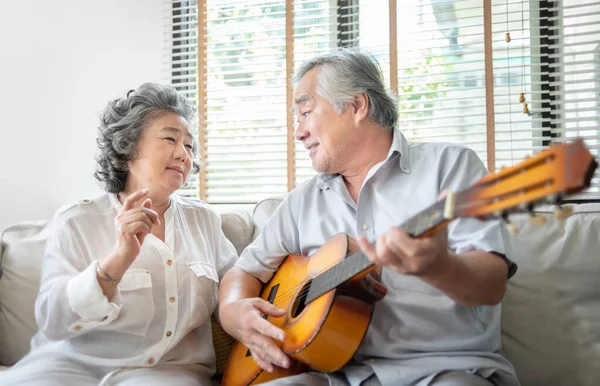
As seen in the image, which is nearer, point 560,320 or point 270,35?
point 560,320

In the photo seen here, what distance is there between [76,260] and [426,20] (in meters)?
2.33

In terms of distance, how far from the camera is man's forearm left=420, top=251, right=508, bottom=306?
3.84 ft

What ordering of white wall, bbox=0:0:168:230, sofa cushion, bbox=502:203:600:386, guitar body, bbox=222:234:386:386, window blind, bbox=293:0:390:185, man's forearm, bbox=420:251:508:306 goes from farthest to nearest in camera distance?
window blind, bbox=293:0:390:185 < white wall, bbox=0:0:168:230 < sofa cushion, bbox=502:203:600:386 < guitar body, bbox=222:234:386:386 < man's forearm, bbox=420:251:508:306

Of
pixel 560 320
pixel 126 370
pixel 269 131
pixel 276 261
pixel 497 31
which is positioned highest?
pixel 497 31

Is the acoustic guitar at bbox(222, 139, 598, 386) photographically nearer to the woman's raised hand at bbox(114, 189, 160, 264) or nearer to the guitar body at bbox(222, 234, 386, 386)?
the guitar body at bbox(222, 234, 386, 386)

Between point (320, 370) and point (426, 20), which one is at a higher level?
point (426, 20)

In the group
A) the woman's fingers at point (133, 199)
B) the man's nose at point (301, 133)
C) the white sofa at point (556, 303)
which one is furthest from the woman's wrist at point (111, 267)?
the man's nose at point (301, 133)

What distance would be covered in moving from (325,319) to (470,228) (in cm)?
43

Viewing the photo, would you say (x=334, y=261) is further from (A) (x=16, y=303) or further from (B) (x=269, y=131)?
(B) (x=269, y=131)

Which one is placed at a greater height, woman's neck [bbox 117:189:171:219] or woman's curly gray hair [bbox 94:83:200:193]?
woman's curly gray hair [bbox 94:83:200:193]

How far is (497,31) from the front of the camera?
3.02 meters

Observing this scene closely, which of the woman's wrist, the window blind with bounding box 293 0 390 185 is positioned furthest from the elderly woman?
the window blind with bounding box 293 0 390 185

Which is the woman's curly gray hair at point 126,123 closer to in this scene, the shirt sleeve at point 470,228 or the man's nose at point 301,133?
the man's nose at point 301,133

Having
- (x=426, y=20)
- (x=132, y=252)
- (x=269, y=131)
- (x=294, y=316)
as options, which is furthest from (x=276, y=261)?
(x=426, y=20)
